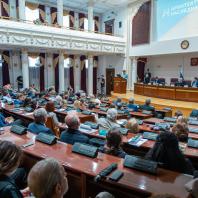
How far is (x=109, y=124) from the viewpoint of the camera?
3.91 meters

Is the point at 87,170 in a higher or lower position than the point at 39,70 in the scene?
lower

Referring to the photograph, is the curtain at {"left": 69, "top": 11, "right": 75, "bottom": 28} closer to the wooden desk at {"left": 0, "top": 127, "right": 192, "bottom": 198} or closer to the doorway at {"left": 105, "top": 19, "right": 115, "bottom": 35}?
the doorway at {"left": 105, "top": 19, "right": 115, "bottom": 35}

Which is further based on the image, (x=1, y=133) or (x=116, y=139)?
(x=1, y=133)

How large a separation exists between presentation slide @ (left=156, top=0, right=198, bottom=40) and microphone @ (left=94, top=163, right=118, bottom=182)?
420 inches

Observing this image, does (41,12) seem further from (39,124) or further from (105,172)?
(105,172)

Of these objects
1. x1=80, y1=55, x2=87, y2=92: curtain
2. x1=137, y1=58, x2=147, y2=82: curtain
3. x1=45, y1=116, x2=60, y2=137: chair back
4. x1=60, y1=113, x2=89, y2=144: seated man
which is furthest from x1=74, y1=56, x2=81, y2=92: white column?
x1=60, y1=113, x2=89, y2=144: seated man

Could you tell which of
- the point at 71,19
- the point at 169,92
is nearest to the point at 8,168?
the point at 169,92

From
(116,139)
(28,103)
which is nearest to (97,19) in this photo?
(28,103)

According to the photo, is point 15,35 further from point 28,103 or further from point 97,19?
point 97,19

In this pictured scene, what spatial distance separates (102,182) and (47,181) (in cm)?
72

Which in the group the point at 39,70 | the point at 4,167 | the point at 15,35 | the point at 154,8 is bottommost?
the point at 4,167

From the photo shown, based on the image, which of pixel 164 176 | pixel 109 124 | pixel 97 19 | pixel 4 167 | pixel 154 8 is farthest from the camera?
pixel 97 19

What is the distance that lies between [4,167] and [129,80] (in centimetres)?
1346

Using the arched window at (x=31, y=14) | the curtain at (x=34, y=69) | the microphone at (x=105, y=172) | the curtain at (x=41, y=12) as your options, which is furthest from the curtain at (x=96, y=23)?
the microphone at (x=105, y=172)
